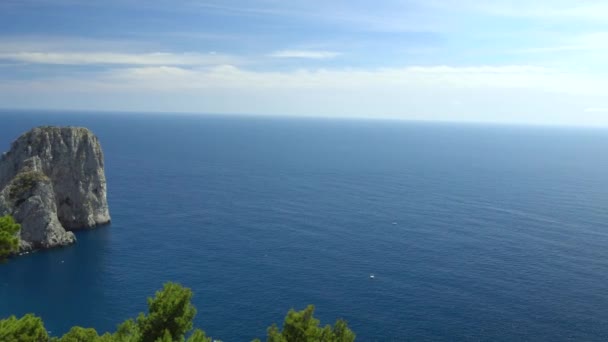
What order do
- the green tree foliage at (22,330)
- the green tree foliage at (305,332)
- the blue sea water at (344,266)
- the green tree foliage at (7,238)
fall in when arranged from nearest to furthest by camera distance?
the green tree foliage at (22,330)
the green tree foliage at (305,332)
the green tree foliage at (7,238)
the blue sea water at (344,266)

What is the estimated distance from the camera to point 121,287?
86688 millimetres

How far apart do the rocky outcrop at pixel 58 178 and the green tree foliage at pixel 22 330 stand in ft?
226

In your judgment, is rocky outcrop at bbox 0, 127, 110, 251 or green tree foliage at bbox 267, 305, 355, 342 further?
rocky outcrop at bbox 0, 127, 110, 251

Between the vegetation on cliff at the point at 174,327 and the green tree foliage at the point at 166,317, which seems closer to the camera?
the vegetation on cliff at the point at 174,327

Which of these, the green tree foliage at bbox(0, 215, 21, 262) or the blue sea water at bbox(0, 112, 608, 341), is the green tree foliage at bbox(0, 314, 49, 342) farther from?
the blue sea water at bbox(0, 112, 608, 341)

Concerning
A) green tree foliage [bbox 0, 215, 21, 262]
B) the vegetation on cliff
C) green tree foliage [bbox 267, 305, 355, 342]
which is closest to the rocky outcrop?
green tree foliage [bbox 0, 215, 21, 262]

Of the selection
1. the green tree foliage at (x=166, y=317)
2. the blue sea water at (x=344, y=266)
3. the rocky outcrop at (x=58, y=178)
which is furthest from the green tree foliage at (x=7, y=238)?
the rocky outcrop at (x=58, y=178)

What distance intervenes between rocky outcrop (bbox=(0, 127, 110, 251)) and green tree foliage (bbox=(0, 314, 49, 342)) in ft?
226

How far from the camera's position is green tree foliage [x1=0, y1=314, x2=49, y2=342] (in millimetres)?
39781

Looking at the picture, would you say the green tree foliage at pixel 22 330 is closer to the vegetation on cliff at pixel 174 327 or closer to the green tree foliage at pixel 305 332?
the vegetation on cliff at pixel 174 327

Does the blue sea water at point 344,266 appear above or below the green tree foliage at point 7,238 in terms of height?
below

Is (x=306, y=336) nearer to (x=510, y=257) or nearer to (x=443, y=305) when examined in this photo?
(x=443, y=305)

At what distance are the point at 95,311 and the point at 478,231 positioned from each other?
9484 centimetres

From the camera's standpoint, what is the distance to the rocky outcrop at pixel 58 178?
10519 cm
